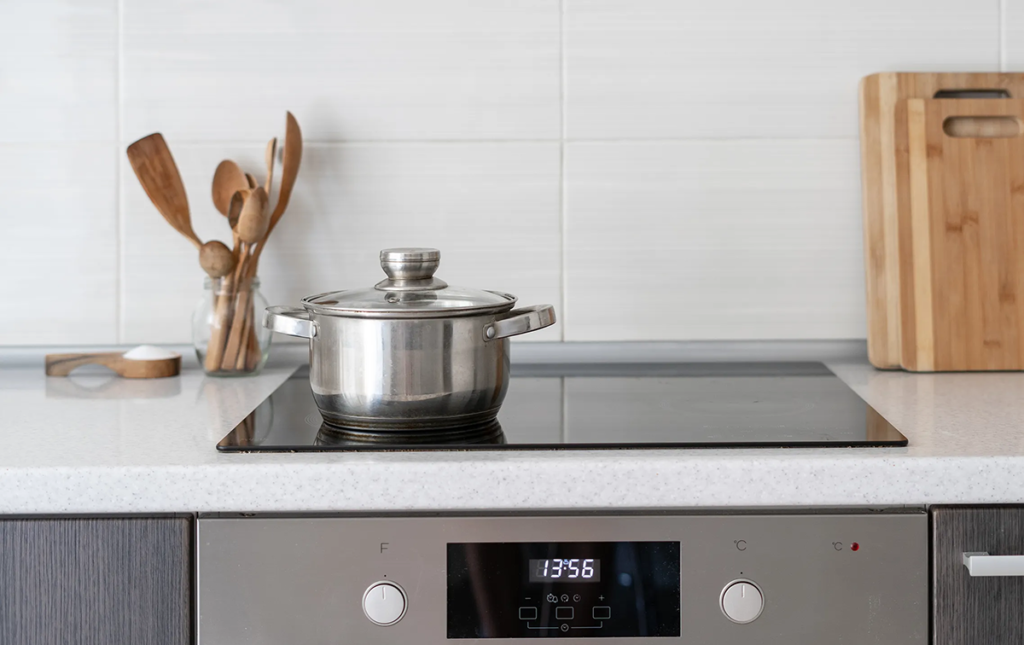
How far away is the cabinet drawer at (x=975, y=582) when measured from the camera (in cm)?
83

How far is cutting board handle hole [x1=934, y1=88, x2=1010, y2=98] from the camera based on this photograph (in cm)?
133

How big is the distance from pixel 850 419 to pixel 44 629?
80 cm

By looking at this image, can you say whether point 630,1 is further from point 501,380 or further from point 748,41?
point 501,380

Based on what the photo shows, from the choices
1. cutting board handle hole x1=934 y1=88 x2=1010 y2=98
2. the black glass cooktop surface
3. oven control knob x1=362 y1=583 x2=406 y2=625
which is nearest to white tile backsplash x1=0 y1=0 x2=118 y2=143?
the black glass cooktop surface

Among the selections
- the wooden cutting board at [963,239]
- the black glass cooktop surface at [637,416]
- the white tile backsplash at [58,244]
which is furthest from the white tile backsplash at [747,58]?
the white tile backsplash at [58,244]

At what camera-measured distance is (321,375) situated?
36.5 inches

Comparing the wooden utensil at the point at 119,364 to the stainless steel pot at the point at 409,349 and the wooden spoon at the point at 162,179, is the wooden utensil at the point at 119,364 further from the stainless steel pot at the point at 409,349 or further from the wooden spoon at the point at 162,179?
the stainless steel pot at the point at 409,349

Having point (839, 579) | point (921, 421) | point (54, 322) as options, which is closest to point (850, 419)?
point (921, 421)

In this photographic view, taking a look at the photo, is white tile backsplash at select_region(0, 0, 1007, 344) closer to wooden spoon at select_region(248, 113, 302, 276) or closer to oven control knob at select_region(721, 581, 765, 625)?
wooden spoon at select_region(248, 113, 302, 276)

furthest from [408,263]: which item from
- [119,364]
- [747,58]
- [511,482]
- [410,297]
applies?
[747,58]

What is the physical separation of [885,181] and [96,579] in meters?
1.11

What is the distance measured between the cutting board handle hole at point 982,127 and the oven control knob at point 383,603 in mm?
989

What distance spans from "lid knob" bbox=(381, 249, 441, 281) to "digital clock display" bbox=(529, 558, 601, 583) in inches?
12.1

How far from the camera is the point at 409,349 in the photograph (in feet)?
2.91
